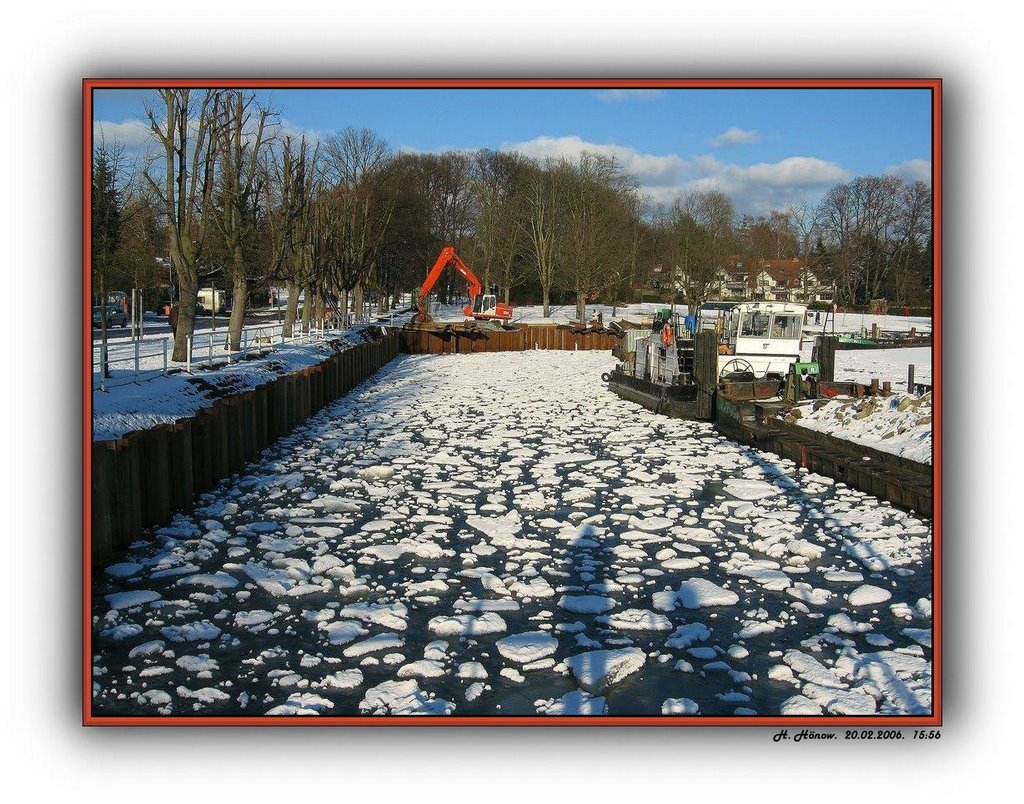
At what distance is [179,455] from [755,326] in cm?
1518

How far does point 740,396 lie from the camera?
19859 millimetres

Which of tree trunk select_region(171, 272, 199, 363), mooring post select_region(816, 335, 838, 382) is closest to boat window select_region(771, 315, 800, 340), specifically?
mooring post select_region(816, 335, 838, 382)

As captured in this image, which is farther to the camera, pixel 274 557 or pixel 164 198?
pixel 164 198

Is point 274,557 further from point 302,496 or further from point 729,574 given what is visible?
point 729,574

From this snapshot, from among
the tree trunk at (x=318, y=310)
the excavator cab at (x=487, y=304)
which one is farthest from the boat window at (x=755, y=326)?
the excavator cab at (x=487, y=304)

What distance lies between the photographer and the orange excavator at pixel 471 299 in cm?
5069

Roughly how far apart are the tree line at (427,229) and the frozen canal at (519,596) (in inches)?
115

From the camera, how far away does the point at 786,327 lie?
72.8 ft

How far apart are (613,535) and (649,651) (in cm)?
346

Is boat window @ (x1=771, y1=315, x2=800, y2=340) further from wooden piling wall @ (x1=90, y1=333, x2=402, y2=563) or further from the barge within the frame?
wooden piling wall @ (x1=90, y1=333, x2=402, y2=563)

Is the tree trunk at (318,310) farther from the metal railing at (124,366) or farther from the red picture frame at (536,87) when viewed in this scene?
the red picture frame at (536,87)

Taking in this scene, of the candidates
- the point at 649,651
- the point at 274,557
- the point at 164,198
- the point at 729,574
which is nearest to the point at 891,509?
the point at 729,574

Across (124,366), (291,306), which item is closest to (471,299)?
(291,306)

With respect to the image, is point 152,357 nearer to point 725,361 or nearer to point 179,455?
point 179,455
